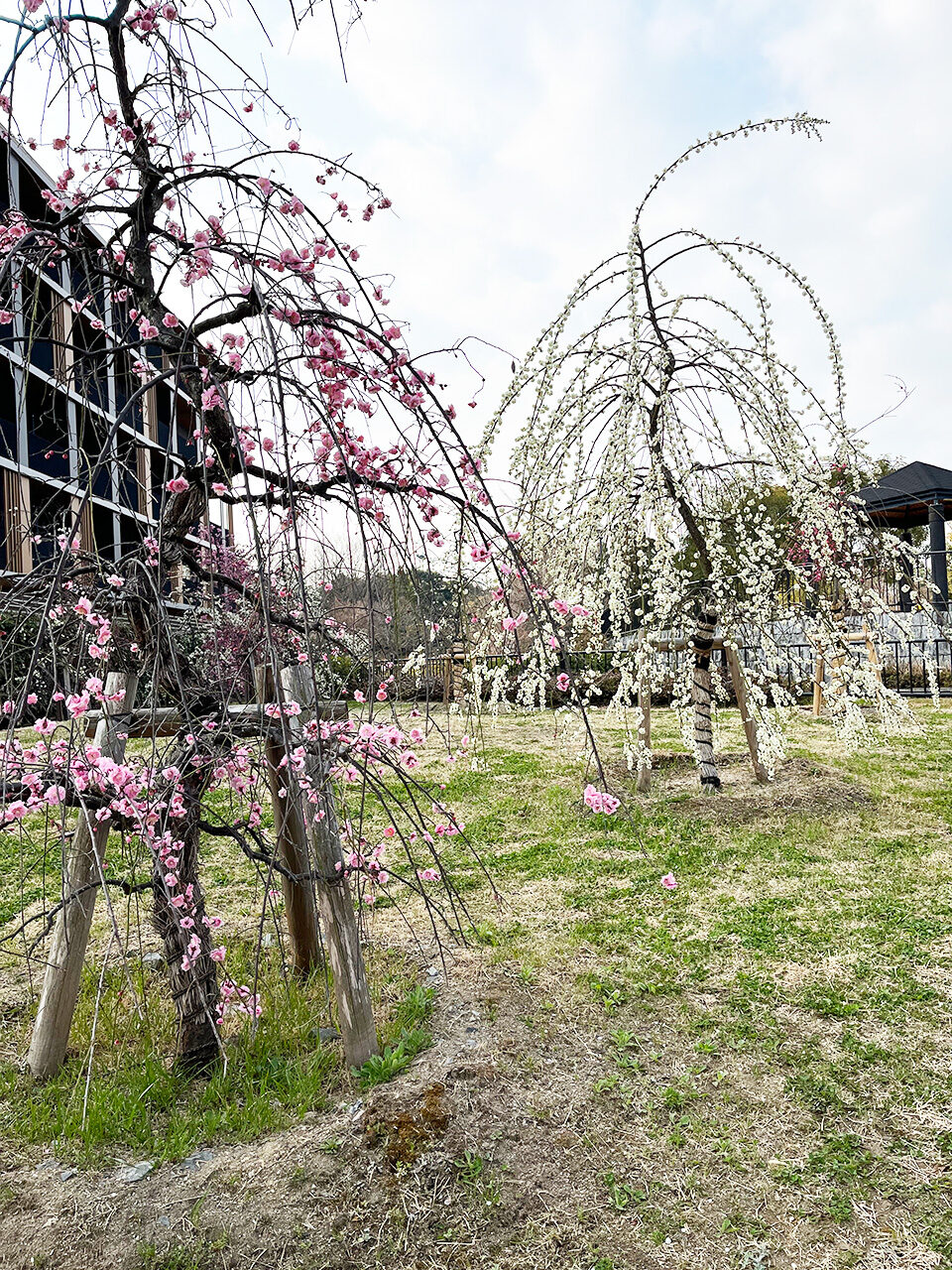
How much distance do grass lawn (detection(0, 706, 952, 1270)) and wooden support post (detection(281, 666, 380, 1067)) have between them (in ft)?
0.49

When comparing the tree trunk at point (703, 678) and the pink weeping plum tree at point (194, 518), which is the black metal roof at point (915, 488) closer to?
the tree trunk at point (703, 678)

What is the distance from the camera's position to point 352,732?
2336 millimetres

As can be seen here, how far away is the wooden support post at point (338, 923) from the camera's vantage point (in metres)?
2.12

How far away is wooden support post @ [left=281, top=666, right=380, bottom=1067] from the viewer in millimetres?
2115

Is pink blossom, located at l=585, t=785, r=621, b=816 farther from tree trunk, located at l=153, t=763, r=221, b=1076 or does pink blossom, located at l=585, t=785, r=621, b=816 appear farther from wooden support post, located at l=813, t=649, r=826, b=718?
wooden support post, located at l=813, t=649, r=826, b=718

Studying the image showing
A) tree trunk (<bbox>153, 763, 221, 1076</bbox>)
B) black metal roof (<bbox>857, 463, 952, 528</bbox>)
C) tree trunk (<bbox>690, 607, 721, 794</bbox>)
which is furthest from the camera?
black metal roof (<bbox>857, 463, 952, 528</bbox>)

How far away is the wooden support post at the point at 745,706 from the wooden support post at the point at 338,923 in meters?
3.03

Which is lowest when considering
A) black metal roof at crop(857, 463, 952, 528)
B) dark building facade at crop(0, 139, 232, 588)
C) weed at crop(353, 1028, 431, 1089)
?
weed at crop(353, 1028, 431, 1089)

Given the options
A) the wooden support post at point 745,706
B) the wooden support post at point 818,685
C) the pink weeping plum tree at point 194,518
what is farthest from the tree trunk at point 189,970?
the wooden support post at point 818,685

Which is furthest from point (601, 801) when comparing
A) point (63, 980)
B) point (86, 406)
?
point (63, 980)

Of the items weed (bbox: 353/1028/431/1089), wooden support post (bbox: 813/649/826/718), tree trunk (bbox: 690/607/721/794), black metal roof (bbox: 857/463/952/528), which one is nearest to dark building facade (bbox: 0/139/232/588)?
weed (bbox: 353/1028/431/1089)

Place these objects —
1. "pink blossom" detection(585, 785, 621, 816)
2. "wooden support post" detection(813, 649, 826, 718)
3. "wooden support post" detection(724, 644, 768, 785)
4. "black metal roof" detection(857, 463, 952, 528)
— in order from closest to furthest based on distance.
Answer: "pink blossom" detection(585, 785, 621, 816) < "wooden support post" detection(724, 644, 768, 785) < "wooden support post" detection(813, 649, 826, 718) < "black metal roof" detection(857, 463, 952, 528)

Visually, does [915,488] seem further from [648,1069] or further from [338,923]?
[338,923]

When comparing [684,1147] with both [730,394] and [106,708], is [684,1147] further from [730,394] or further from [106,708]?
[730,394]
